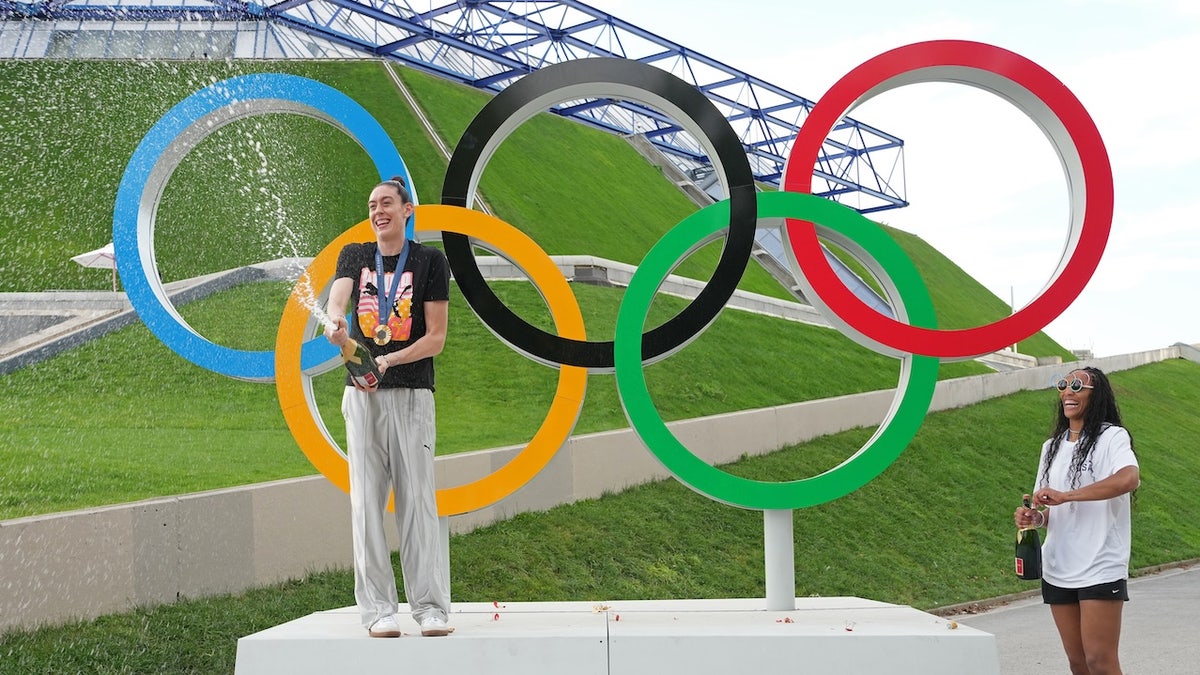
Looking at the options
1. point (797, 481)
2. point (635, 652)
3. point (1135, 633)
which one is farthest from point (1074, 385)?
point (1135, 633)

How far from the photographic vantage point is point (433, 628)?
5773 millimetres

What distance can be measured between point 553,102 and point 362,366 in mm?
2460

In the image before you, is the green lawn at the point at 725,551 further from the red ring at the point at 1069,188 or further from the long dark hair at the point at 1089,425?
the long dark hair at the point at 1089,425

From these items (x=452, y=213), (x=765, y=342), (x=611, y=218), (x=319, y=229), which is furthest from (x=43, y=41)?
(x=452, y=213)

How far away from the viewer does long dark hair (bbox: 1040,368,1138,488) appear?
5238mm

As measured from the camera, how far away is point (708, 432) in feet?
52.6

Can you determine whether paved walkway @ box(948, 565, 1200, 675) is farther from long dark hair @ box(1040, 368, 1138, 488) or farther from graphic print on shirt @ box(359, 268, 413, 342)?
graphic print on shirt @ box(359, 268, 413, 342)

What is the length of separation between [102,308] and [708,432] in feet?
38.5

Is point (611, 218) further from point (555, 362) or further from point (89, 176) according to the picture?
point (555, 362)

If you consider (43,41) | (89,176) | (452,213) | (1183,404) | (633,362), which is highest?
(43,41)

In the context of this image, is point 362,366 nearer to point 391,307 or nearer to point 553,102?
point 391,307

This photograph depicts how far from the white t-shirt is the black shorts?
23mm

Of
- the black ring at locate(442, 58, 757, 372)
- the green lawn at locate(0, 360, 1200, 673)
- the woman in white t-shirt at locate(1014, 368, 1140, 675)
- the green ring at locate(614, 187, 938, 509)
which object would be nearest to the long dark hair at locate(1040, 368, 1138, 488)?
the woman in white t-shirt at locate(1014, 368, 1140, 675)

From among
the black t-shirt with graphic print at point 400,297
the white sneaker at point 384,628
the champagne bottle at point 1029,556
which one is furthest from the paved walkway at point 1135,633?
the black t-shirt with graphic print at point 400,297
